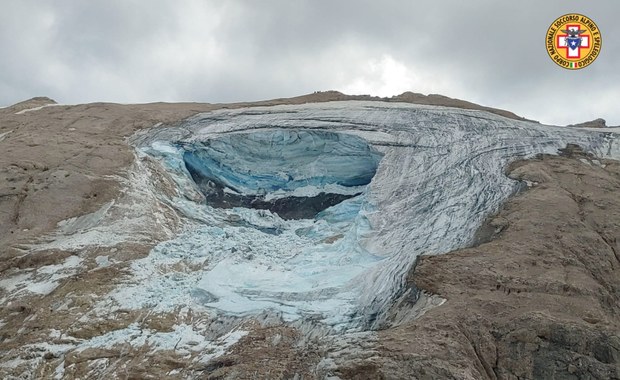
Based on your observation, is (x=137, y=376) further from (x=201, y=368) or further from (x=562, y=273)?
(x=562, y=273)

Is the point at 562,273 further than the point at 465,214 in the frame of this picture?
No

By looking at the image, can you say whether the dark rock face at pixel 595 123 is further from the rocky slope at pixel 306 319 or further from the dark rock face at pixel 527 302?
the dark rock face at pixel 527 302

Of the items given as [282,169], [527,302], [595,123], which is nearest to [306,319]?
[527,302]

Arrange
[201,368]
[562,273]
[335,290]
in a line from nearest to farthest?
[201,368] < [562,273] < [335,290]

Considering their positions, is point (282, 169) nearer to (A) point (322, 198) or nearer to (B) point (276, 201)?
(B) point (276, 201)

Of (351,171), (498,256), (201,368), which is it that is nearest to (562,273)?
(498,256)

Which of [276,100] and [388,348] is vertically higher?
[276,100]

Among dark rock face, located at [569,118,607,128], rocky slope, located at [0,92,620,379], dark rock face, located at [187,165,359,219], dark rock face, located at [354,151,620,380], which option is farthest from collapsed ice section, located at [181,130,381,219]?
dark rock face, located at [569,118,607,128]
